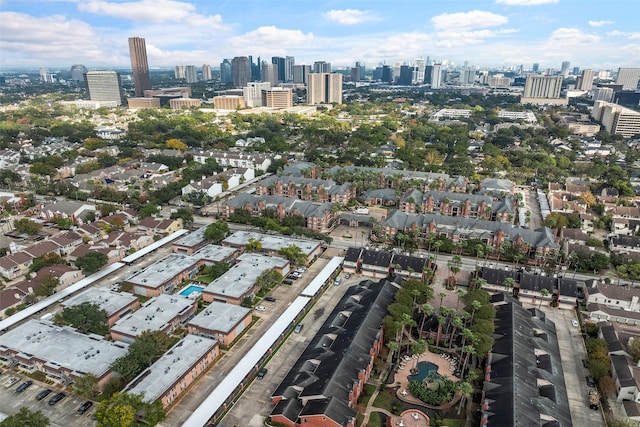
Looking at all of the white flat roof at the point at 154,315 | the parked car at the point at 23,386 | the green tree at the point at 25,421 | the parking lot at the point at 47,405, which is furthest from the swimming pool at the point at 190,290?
the green tree at the point at 25,421

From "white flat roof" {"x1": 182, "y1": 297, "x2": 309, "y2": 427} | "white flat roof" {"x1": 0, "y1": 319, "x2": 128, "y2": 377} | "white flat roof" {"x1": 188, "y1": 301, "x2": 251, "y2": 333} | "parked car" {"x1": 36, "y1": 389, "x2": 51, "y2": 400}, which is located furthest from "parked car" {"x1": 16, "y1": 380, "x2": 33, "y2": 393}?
"white flat roof" {"x1": 182, "y1": 297, "x2": 309, "y2": 427}

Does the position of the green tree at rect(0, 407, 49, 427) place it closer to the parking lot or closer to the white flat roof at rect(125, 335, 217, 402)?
the parking lot

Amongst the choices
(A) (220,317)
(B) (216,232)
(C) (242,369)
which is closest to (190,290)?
(A) (220,317)

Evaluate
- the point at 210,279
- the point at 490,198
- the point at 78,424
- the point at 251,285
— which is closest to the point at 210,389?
the point at 78,424

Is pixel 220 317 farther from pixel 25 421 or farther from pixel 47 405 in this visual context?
pixel 25 421

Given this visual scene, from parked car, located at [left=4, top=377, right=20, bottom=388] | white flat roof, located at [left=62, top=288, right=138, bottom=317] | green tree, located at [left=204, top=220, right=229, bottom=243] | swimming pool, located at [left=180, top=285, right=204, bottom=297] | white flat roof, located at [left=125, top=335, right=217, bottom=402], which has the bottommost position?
parked car, located at [left=4, top=377, right=20, bottom=388]

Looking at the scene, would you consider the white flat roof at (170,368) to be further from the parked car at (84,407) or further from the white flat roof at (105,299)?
the white flat roof at (105,299)

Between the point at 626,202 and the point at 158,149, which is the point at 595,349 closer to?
the point at 626,202

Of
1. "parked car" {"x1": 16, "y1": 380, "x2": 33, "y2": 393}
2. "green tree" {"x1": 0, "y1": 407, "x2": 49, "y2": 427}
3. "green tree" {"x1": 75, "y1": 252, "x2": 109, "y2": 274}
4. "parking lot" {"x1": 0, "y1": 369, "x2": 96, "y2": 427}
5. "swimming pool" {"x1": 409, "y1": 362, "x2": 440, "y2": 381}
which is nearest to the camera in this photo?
"green tree" {"x1": 0, "y1": 407, "x2": 49, "y2": 427}
